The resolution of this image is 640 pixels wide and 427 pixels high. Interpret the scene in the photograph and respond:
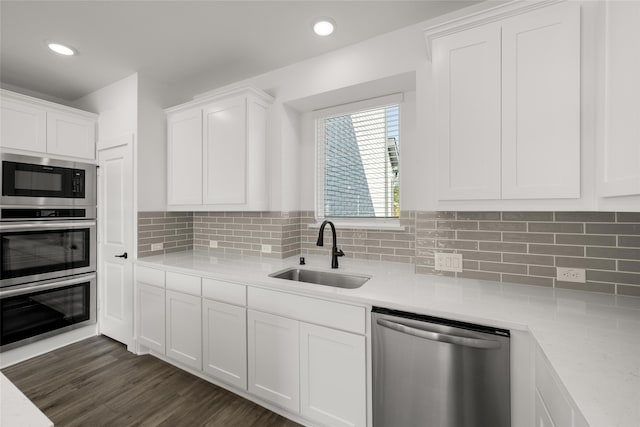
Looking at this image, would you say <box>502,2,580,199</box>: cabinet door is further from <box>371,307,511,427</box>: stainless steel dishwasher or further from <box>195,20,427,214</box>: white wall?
<box>371,307,511,427</box>: stainless steel dishwasher

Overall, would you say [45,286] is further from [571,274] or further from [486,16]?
[571,274]

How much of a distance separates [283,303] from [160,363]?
155 cm

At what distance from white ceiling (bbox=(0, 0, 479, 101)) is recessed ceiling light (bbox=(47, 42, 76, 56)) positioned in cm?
5

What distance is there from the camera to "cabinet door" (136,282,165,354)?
236 centimetres

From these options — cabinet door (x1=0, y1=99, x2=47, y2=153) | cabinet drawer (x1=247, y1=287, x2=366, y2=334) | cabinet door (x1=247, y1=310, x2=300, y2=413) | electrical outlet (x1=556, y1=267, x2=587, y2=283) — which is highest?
cabinet door (x1=0, y1=99, x2=47, y2=153)

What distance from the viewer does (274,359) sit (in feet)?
5.86

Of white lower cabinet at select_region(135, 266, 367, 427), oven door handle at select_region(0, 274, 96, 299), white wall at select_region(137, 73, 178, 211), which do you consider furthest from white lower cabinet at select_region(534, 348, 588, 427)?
oven door handle at select_region(0, 274, 96, 299)

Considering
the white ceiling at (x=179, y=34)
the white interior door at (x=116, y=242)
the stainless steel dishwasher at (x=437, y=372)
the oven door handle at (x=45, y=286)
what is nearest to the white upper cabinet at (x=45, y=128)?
the white interior door at (x=116, y=242)

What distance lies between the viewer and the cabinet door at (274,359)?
1.71m

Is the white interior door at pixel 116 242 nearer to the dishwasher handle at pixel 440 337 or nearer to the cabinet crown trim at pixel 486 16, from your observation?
the dishwasher handle at pixel 440 337

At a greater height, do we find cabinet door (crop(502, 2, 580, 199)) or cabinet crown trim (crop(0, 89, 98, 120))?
cabinet crown trim (crop(0, 89, 98, 120))

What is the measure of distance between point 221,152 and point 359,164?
4.05 feet

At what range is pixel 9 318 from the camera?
7.71ft

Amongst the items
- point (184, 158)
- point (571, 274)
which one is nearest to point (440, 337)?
point (571, 274)
